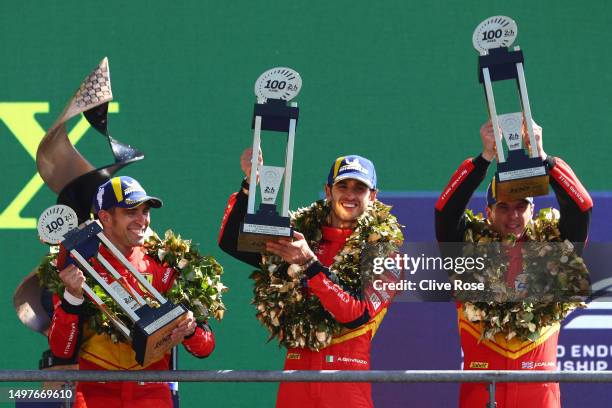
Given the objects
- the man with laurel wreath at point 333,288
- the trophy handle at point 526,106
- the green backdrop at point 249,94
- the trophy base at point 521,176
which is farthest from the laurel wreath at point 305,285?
the green backdrop at point 249,94

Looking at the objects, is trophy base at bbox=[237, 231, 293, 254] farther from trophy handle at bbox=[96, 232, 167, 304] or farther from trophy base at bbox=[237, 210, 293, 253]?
trophy handle at bbox=[96, 232, 167, 304]

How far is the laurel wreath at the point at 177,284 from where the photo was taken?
4273mm

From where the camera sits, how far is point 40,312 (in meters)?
5.16

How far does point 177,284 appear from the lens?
435 centimetres

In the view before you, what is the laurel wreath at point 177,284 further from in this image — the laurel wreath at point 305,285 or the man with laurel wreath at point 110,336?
the laurel wreath at point 305,285

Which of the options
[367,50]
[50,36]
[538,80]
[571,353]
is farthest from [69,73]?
[571,353]

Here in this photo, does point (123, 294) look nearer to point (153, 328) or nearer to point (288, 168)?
point (153, 328)

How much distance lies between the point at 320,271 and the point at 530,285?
86 centimetres

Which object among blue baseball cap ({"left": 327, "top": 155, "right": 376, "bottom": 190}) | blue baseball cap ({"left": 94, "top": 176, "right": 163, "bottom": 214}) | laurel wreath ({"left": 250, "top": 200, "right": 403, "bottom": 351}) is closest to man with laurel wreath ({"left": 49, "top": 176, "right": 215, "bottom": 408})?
blue baseball cap ({"left": 94, "top": 176, "right": 163, "bottom": 214})

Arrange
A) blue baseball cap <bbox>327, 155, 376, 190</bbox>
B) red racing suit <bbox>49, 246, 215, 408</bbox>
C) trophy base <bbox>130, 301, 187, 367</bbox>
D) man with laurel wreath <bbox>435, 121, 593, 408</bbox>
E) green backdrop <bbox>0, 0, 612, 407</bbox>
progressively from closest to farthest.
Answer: trophy base <bbox>130, 301, 187, 367</bbox> → red racing suit <bbox>49, 246, 215, 408</bbox> → man with laurel wreath <bbox>435, 121, 593, 408</bbox> → blue baseball cap <bbox>327, 155, 376, 190</bbox> → green backdrop <bbox>0, 0, 612, 407</bbox>

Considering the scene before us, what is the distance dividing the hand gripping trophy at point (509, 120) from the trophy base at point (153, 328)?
4.16ft

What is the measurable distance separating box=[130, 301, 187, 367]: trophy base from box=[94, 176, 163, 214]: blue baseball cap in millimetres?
553

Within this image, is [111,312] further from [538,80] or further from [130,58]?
[538,80]

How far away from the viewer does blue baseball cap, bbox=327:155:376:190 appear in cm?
439
